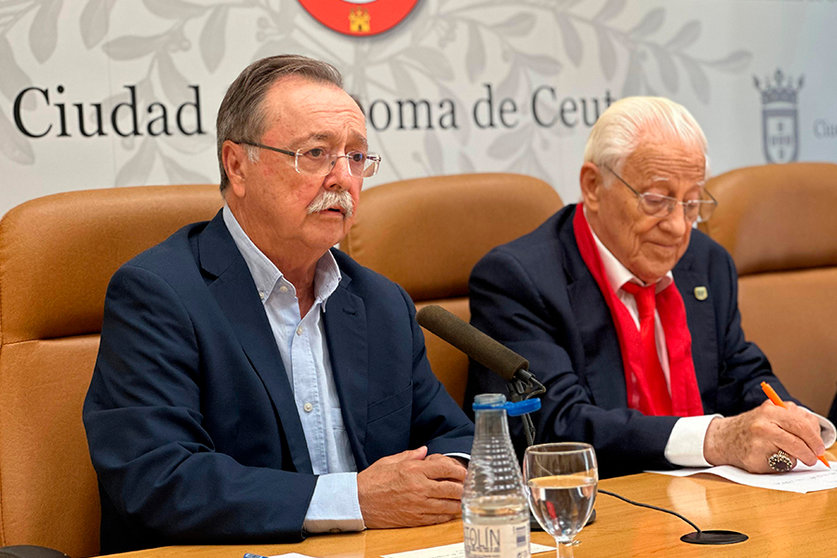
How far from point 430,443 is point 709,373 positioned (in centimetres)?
90

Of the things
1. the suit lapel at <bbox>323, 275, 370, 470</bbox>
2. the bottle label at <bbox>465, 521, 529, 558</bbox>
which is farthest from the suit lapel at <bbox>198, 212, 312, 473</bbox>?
the bottle label at <bbox>465, 521, 529, 558</bbox>

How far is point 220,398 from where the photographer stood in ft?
5.73

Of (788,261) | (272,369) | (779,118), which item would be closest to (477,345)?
(272,369)

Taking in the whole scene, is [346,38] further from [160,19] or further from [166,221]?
[166,221]

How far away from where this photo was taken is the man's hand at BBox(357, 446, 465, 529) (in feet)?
5.17

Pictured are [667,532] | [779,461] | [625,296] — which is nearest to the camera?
[667,532]

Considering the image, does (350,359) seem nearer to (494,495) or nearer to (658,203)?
(494,495)

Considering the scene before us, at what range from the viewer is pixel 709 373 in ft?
8.18

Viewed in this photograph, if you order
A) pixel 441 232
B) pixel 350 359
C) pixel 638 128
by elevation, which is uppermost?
pixel 638 128

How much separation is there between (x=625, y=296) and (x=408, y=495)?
1084 mm

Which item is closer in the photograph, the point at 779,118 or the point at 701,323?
the point at 701,323

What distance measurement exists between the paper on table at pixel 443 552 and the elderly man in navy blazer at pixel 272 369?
0.15m

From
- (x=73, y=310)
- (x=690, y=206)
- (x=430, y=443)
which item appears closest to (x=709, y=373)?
(x=690, y=206)

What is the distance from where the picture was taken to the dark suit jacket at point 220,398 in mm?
1560
